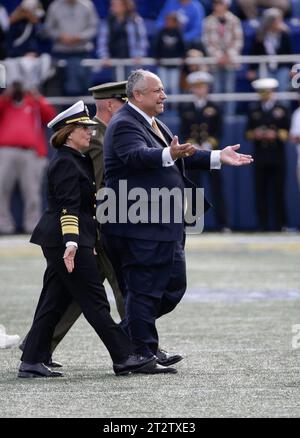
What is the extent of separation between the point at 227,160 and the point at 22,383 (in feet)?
6.15

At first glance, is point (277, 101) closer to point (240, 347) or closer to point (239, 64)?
point (239, 64)

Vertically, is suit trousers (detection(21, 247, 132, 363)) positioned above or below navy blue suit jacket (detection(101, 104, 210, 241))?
below

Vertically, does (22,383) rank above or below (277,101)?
below

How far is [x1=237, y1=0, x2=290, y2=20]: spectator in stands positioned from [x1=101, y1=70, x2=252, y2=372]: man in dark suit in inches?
525

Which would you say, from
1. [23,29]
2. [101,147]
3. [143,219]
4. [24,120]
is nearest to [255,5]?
[23,29]

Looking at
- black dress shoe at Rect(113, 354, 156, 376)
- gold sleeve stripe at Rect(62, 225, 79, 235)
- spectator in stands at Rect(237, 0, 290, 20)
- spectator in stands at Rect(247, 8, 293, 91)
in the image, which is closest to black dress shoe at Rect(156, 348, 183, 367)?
black dress shoe at Rect(113, 354, 156, 376)

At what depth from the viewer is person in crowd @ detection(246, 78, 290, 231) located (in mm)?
20141

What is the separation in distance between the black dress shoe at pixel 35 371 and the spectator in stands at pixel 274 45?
12.7 metres

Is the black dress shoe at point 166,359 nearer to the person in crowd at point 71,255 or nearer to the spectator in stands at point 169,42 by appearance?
the person in crowd at point 71,255

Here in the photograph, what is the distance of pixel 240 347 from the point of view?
32.8 feet

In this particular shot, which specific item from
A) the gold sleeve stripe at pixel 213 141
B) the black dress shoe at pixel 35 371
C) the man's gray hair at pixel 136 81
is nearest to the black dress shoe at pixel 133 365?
the black dress shoe at pixel 35 371

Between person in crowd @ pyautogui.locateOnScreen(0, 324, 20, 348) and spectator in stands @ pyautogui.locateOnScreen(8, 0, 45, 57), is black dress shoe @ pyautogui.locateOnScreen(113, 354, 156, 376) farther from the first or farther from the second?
spectator in stands @ pyautogui.locateOnScreen(8, 0, 45, 57)

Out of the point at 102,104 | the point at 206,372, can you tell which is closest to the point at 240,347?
the point at 206,372

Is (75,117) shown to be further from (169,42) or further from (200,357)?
(169,42)
